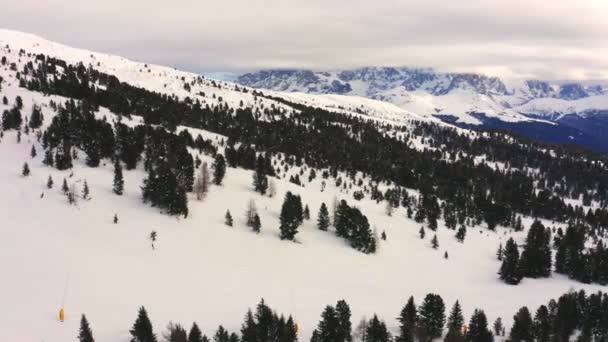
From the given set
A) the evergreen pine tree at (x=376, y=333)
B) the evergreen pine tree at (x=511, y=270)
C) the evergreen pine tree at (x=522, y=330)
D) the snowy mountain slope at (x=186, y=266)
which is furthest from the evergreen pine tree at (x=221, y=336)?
the evergreen pine tree at (x=511, y=270)

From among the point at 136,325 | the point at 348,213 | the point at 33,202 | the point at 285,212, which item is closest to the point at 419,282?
the point at 348,213

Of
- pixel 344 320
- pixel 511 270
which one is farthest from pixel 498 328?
pixel 511 270

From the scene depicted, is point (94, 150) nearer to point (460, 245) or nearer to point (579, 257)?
point (460, 245)

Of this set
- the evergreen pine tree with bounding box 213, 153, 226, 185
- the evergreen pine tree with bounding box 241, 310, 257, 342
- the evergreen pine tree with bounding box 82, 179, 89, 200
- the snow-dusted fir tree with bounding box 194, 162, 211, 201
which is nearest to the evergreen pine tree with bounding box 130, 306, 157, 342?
the evergreen pine tree with bounding box 241, 310, 257, 342

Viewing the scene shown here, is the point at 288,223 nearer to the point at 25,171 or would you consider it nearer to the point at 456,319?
the point at 456,319

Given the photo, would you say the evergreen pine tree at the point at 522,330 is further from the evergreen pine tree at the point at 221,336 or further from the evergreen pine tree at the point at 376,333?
the evergreen pine tree at the point at 221,336

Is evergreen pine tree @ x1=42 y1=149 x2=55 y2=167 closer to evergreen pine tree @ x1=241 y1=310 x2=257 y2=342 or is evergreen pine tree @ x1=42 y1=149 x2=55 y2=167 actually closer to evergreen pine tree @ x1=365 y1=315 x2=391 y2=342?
evergreen pine tree @ x1=241 y1=310 x2=257 y2=342
